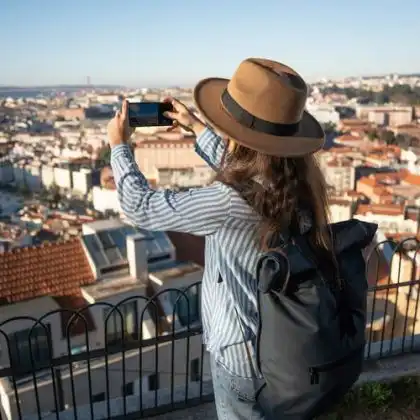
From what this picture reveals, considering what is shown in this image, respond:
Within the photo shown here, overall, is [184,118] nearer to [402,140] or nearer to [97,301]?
[97,301]

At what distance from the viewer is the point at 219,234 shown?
1.32 m

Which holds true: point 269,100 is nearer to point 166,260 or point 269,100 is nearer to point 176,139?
point 166,260

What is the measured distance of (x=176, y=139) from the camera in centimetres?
6200

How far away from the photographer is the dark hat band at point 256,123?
1.25 m

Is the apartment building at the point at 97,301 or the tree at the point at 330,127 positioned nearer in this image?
the apartment building at the point at 97,301

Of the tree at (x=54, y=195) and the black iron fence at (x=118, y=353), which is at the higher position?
the black iron fence at (x=118, y=353)

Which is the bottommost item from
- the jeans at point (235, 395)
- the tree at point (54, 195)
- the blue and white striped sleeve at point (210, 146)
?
the tree at point (54, 195)

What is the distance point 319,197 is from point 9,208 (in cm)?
4597

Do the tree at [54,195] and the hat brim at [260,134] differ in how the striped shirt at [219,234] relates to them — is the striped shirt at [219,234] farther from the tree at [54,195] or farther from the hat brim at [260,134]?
the tree at [54,195]

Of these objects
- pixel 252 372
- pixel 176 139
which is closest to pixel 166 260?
pixel 252 372

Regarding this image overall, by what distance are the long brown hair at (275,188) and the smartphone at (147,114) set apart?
0.37 meters

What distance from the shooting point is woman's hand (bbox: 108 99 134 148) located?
143cm

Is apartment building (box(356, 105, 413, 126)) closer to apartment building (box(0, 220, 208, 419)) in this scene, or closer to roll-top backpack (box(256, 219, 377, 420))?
apartment building (box(0, 220, 208, 419))

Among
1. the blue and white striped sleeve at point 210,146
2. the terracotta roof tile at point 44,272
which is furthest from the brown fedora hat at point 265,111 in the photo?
Answer: the terracotta roof tile at point 44,272
